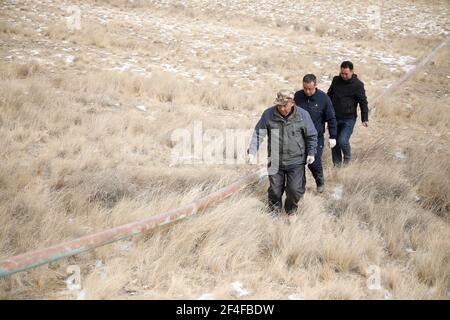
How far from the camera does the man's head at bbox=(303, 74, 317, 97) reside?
4.46 m

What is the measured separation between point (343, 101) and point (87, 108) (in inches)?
195

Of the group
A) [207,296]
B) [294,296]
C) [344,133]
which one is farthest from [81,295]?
[344,133]

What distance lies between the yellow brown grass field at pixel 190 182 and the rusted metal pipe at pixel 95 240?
0.50 feet

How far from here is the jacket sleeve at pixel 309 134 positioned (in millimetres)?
3965

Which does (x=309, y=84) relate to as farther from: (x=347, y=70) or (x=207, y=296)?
(x=207, y=296)

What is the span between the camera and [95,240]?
10.0ft

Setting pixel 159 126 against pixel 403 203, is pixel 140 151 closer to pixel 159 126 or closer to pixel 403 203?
pixel 159 126

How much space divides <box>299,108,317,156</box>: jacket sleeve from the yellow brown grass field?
2.64 feet

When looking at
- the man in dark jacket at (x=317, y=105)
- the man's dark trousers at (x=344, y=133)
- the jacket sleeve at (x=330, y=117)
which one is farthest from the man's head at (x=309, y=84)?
the man's dark trousers at (x=344, y=133)

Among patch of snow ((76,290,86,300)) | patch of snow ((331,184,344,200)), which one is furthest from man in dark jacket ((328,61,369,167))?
patch of snow ((76,290,86,300))

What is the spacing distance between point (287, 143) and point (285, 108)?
0.39 m

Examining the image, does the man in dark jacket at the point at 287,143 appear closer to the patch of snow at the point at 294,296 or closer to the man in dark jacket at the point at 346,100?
the patch of snow at the point at 294,296

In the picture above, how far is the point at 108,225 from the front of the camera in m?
3.76

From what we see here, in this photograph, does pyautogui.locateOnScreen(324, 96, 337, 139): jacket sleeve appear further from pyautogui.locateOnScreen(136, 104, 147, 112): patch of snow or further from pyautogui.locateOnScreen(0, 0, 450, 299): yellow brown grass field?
pyautogui.locateOnScreen(136, 104, 147, 112): patch of snow
